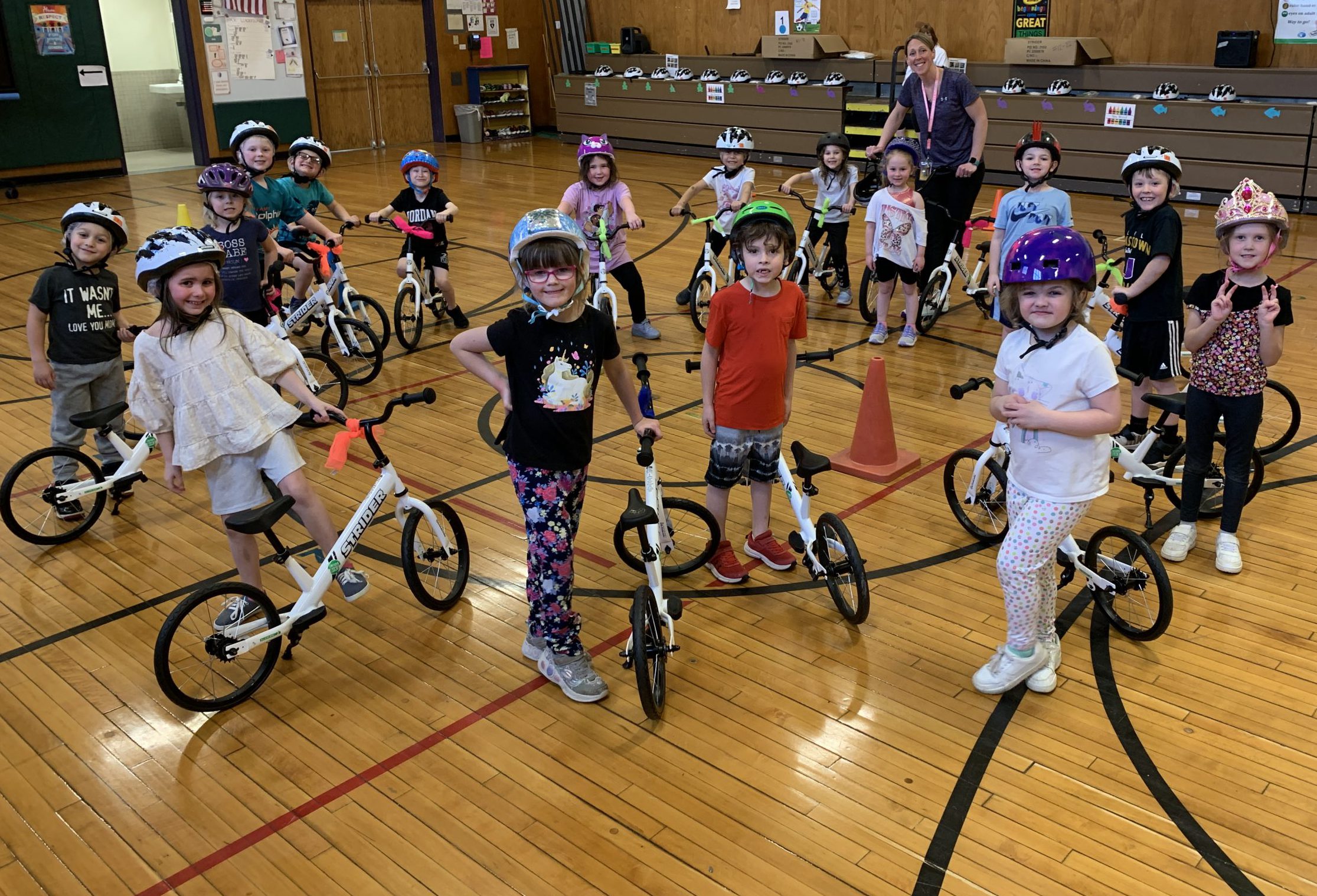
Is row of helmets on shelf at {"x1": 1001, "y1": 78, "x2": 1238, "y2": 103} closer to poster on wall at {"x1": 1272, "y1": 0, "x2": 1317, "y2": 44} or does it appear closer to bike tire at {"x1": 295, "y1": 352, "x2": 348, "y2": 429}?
poster on wall at {"x1": 1272, "y1": 0, "x2": 1317, "y2": 44}

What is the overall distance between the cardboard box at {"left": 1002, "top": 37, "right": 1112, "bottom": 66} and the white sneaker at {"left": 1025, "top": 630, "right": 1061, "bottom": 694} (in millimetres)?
10433

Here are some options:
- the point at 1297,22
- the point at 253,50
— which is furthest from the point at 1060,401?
the point at 253,50

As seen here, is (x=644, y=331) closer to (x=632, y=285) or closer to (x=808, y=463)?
(x=632, y=285)

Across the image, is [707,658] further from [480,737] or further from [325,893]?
[325,893]

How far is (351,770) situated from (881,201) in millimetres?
4971

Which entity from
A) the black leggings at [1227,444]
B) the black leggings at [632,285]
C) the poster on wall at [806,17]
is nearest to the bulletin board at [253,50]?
the poster on wall at [806,17]

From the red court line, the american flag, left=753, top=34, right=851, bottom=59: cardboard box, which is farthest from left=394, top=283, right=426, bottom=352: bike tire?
the american flag

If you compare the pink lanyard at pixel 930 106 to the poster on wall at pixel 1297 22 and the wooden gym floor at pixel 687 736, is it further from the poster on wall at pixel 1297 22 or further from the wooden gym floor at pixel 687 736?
the poster on wall at pixel 1297 22

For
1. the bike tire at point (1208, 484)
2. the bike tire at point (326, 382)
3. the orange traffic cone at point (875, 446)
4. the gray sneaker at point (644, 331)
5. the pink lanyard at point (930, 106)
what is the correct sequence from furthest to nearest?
1. the gray sneaker at point (644, 331)
2. the pink lanyard at point (930, 106)
3. the bike tire at point (326, 382)
4. the orange traffic cone at point (875, 446)
5. the bike tire at point (1208, 484)

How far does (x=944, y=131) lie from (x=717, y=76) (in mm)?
9350

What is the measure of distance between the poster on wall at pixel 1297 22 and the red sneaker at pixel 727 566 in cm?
1011

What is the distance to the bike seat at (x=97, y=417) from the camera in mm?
4488

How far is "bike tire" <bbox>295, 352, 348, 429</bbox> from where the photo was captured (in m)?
6.06

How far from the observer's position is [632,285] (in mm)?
7156
